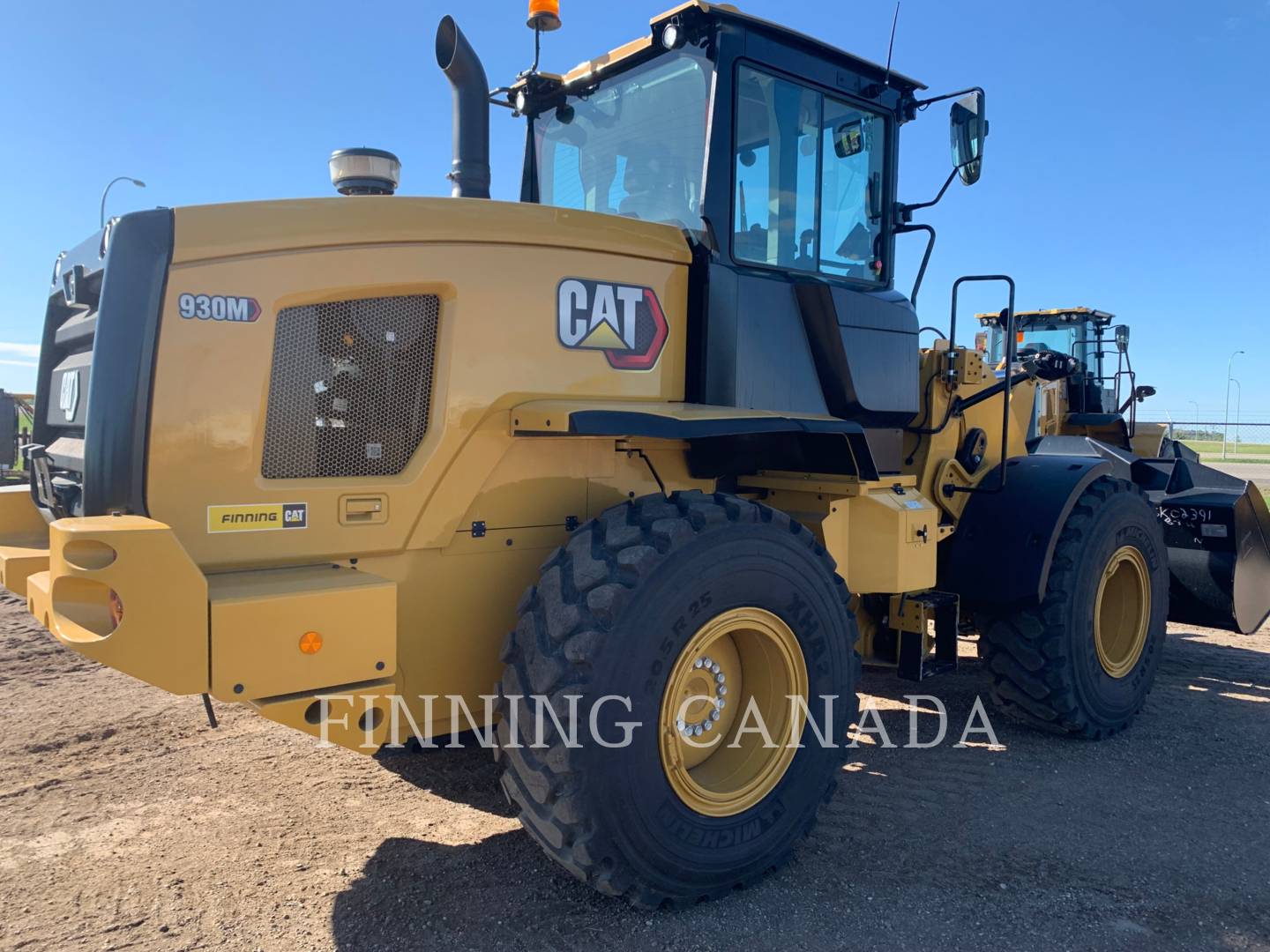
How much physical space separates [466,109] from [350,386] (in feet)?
4.70

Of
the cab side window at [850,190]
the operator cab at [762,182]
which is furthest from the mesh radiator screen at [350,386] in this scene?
the cab side window at [850,190]

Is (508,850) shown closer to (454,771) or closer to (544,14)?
(454,771)

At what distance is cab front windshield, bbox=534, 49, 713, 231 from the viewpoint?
367cm

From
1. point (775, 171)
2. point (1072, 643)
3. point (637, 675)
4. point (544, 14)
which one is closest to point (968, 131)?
point (775, 171)

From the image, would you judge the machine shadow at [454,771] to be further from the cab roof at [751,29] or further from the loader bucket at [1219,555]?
the loader bucket at [1219,555]

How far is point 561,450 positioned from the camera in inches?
128

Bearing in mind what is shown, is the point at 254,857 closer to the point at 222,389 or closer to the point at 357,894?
the point at 357,894

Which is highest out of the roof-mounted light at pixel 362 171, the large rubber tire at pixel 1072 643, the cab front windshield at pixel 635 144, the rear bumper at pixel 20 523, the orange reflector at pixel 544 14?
the orange reflector at pixel 544 14

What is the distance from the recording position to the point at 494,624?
318 cm

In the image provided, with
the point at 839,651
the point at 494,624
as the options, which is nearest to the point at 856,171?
the point at 839,651

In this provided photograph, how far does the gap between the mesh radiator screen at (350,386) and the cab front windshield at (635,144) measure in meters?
1.26

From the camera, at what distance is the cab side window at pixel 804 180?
3.74m

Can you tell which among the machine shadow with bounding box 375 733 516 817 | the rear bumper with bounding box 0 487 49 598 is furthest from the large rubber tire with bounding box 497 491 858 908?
the rear bumper with bounding box 0 487 49 598

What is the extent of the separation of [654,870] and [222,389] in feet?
6.22
